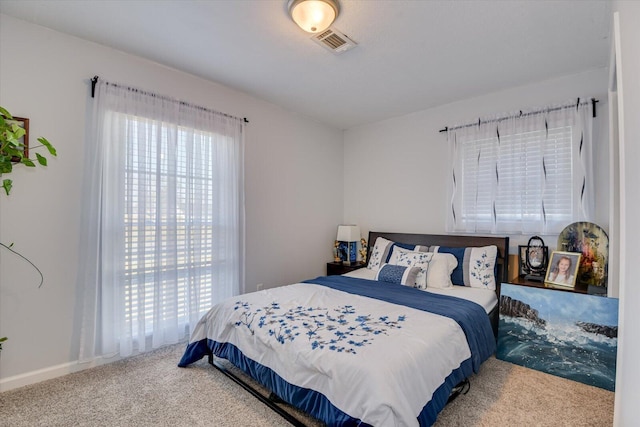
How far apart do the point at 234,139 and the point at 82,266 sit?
178cm

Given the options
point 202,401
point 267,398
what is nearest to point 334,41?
point 267,398

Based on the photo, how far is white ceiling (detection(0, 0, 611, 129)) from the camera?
78.3 inches

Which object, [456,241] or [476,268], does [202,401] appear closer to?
[476,268]

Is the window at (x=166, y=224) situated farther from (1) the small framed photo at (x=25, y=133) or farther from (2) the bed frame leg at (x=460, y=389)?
(2) the bed frame leg at (x=460, y=389)

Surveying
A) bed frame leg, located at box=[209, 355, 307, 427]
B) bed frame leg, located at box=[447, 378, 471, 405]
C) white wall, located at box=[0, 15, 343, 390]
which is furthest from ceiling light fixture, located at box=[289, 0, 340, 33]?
bed frame leg, located at box=[447, 378, 471, 405]

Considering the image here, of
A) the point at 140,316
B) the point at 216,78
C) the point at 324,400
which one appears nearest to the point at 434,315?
the point at 324,400

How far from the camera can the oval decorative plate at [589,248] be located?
2.50m

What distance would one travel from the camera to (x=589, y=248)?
2.58 metres

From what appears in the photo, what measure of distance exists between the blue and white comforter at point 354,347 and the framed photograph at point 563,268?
2.56 ft

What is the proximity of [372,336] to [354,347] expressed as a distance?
174 mm

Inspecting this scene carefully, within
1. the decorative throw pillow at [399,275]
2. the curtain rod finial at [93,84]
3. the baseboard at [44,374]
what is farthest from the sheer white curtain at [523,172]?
the baseboard at [44,374]

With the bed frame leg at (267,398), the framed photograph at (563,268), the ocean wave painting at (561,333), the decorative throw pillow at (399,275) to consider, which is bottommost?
the bed frame leg at (267,398)

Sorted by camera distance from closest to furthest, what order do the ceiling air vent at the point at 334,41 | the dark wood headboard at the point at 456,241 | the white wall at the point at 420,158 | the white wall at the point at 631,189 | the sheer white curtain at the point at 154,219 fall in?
the white wall at the point at 631,189 → the ceiling air vent at the point at 334,41 → the sheer white curtain at the point at 154,219 → the white wall at the point at 420,158 → the dark wood headboard at the point at 456,241

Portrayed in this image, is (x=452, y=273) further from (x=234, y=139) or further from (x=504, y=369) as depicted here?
(x=234, y=139)
